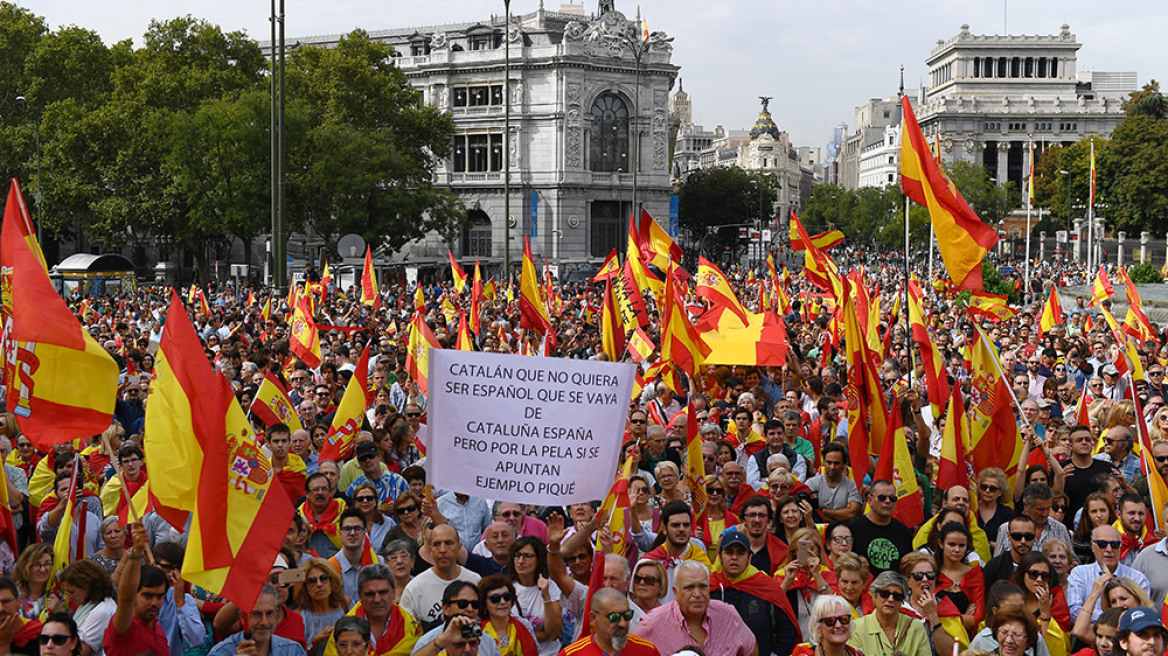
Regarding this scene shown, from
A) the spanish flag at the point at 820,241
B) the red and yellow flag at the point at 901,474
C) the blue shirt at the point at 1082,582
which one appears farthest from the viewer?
the spanish flag at the point at 820,241

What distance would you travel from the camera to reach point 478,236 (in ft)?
254

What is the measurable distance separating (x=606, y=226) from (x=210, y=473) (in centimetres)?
7062

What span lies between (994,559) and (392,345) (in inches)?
495

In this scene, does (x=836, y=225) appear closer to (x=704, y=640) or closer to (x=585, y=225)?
(x=585, y=225)

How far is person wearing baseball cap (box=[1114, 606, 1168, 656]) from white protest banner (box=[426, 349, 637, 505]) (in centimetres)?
237

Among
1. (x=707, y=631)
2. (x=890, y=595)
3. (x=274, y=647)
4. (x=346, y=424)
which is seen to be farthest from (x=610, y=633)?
(x=346, y=424)

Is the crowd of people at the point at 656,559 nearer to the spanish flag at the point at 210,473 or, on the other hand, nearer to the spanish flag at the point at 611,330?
the spanish flag at the point at 210,473

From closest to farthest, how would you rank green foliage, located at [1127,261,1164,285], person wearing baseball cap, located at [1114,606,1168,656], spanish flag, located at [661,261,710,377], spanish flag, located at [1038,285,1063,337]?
person wearing baseball cap, located at [1114,606,1168,656] < spanish flag, located at [661,261,710,377] < spanish flag, located at [1038,285,1063,337] < green foliage, located at [1127,261,1164,285]

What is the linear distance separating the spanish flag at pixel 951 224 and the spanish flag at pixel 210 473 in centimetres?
639

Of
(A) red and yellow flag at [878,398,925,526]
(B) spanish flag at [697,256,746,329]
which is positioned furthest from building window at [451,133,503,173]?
(A) red and yellow flag at [878,398,925,526]

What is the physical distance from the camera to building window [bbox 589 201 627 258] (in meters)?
76.6

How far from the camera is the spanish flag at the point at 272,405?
36.8ft

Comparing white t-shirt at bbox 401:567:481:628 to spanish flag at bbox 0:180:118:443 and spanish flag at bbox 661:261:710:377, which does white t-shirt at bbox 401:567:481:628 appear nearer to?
spanish flag at bbox 0:180:118:443

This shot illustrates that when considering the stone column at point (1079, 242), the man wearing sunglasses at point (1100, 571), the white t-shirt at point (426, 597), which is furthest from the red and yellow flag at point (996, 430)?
the stone column at point (1079, 242)
